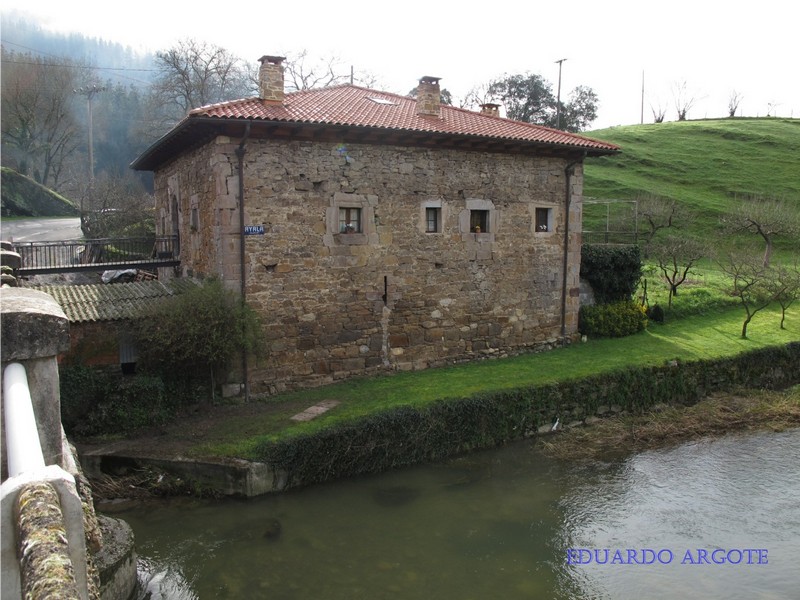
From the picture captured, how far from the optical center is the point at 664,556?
8336 mm

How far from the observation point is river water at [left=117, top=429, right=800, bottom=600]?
300 inches

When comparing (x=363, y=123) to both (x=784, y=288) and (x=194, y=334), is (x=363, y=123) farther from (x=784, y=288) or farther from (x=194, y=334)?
(x=784, y=288)

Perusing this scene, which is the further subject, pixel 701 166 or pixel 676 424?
pixel 701 166

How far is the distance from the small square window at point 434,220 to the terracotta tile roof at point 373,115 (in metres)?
1.79

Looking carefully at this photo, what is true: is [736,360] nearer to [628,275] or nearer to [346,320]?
[628,275]

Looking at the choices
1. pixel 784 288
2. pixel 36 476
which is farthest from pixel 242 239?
pixel 784 288

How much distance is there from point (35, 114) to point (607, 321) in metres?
38.3

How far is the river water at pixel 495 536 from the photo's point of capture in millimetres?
7629

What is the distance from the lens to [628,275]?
693 inches

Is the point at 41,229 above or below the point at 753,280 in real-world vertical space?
above

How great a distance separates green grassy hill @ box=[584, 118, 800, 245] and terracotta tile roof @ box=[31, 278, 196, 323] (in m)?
22.8

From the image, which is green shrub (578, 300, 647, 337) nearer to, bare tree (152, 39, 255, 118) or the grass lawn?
the grass lawn

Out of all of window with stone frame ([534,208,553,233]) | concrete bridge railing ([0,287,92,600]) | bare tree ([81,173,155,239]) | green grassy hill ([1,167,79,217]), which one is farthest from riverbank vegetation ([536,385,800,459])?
green grassy hill ([1,167,79,217])

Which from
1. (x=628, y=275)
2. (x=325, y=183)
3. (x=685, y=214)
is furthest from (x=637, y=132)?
(x=325, y=183)
